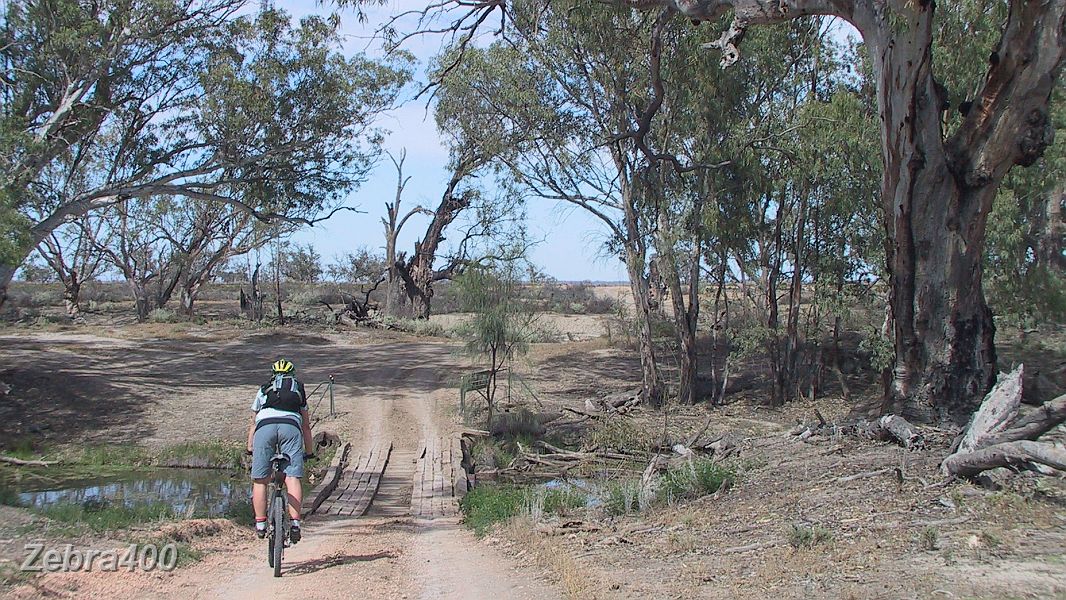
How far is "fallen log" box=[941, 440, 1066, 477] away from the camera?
20.0 feet

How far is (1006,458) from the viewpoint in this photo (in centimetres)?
664

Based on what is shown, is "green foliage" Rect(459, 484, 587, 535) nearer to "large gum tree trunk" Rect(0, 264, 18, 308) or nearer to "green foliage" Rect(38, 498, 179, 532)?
"green foliage" Rect(38, 498, 179, 532)

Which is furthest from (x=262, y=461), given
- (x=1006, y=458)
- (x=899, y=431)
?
(x=899, y=431)

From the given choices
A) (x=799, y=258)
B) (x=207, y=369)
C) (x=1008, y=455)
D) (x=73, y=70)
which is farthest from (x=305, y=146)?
(x=1008, y=455)

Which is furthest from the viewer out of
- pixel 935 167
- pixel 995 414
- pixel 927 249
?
pixel 927 249

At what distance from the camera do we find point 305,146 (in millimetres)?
20984

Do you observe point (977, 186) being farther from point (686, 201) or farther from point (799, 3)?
point (686, 201)

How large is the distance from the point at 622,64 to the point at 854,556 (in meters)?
13.2

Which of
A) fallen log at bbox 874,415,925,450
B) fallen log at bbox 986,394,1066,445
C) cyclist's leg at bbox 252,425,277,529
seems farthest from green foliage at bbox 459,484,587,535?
fallen log at bbox 986,394,1066,445

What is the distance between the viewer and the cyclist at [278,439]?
688 cm

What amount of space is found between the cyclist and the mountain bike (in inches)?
Result: 1.8

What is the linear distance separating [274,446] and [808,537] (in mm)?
4178

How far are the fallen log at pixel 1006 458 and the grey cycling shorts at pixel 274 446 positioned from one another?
5.48m

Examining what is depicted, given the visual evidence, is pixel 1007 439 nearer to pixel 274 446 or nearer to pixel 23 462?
pixel 274 446
